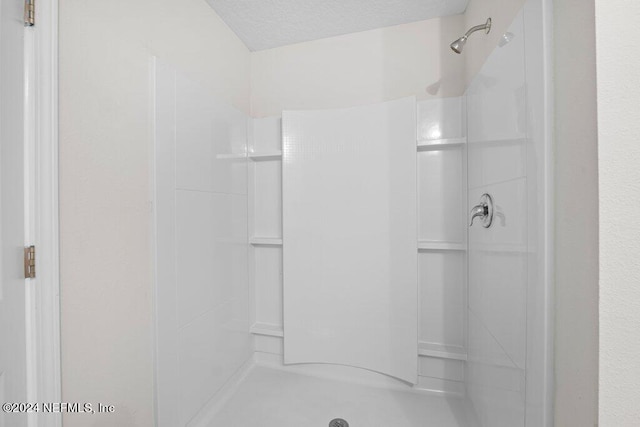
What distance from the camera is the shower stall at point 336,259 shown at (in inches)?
39.4

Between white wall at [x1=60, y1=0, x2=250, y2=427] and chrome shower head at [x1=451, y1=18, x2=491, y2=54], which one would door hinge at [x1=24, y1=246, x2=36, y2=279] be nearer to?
white wall at [x1=60, y1=0, x2=250, y2=427]

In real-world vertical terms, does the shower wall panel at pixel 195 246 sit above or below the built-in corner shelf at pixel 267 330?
above

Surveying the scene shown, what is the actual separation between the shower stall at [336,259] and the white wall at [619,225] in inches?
12.5

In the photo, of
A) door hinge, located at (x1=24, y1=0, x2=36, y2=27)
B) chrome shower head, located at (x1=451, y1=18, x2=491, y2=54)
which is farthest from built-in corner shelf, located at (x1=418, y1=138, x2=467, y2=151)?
door hinge, located at (x1=24, y1=0, x2=36, y2=27)

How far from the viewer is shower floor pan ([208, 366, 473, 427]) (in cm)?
123

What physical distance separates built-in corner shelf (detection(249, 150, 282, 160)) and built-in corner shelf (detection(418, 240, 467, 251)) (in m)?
0.96

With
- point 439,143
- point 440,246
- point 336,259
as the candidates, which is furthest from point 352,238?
point 439,143

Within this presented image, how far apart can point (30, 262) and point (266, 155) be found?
3.69 ft

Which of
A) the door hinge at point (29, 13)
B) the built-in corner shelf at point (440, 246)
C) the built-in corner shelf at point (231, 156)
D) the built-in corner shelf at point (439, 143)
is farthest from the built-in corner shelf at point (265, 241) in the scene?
the door hinge at point (29, 13)

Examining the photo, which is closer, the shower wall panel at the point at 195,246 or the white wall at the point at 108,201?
the white wall at the point at 108,201

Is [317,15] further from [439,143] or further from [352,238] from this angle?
[352,238]

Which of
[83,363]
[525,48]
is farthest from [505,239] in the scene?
[83,363]

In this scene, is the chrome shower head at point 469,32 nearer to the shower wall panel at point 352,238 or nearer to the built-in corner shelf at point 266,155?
the shower wall panel at point 352,238

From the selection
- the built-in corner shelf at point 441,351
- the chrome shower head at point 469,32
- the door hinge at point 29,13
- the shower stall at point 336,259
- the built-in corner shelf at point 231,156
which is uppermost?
the chrome shower head at point 469,32
